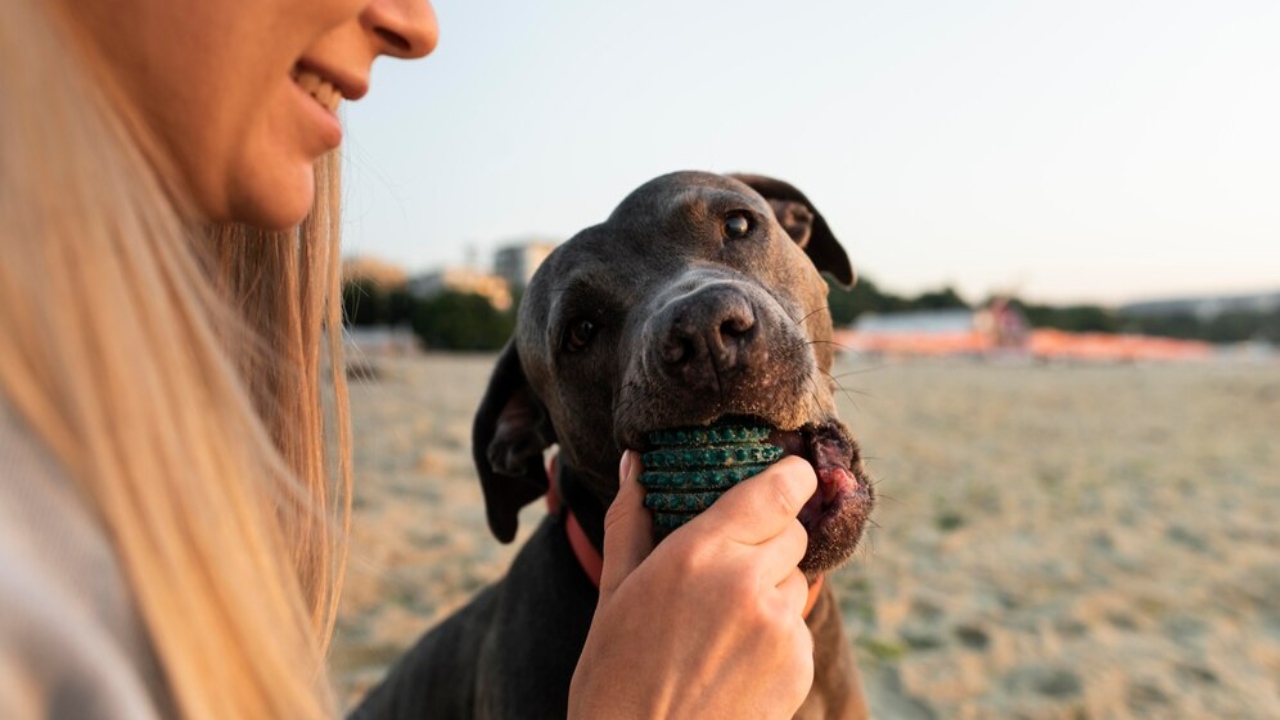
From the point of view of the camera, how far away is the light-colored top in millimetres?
623

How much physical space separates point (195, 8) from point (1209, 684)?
4640mm

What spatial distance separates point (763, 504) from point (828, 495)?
528 millimetres

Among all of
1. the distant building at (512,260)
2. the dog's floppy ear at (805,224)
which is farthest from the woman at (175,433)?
the distant building at (512,260)

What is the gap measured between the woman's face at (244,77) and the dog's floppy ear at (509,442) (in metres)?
1.46

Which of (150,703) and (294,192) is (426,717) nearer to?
(294,192)

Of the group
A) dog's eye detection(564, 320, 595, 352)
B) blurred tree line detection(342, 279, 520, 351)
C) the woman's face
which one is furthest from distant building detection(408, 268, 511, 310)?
the woman's face

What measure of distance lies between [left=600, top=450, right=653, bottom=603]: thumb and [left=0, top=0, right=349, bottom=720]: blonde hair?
54cm

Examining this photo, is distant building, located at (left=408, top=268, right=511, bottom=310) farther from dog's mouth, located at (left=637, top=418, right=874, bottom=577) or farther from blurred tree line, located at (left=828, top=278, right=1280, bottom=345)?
dog's mouth, located at (left=637, top=418, right=874, bottom=577)

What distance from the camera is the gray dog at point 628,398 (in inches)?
→ 75.9

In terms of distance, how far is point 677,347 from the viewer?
191 cm

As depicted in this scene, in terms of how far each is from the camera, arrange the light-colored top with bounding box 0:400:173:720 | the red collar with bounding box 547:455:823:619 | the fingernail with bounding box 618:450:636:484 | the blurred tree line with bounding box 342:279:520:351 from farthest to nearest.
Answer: the blurred tree line with bounding box 342:279:520:351 → the red collar with bounding box 547:455:823:619 → the fingernail with bounding box 618:450:636:484 → the light-colored top with bounding box 0:400:173:720

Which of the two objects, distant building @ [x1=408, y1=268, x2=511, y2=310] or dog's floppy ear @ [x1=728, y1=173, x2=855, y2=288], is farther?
distant building @ [x1=408, y1=268, x2=511, y2=310]

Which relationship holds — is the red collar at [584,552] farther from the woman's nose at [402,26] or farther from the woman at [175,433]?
the woman's nose at [402,26]

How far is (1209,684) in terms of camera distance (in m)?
3.99
